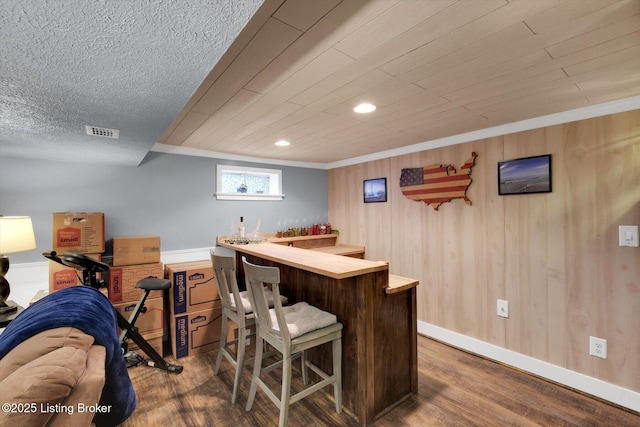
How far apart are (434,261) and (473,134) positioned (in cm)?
Result: 137

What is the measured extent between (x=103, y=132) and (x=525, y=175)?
3.24 metres

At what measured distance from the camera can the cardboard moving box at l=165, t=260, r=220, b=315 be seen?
2.69 metres

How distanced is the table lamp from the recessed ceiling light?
2.51 m

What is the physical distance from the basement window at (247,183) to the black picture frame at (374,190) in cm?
118

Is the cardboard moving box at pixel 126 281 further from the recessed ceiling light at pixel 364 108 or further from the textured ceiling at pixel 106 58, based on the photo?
the recessed ceiling light at pixel 364 108

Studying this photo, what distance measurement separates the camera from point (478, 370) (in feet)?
8.07

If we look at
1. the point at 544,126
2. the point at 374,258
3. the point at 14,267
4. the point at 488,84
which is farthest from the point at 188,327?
the point at 544,126

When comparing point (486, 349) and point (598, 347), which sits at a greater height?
point (598, 347)

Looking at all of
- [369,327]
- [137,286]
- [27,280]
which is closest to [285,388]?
[369,327]

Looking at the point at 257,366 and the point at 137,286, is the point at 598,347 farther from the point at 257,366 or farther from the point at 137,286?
the point at 137,286

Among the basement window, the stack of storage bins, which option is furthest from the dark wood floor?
the basement window

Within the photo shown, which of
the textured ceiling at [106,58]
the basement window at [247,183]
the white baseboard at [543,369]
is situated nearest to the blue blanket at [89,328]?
the textured ceiling at [106,58]

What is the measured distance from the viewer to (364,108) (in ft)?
6.84

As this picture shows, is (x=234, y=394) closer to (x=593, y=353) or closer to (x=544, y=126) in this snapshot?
(x=593, y=353)
